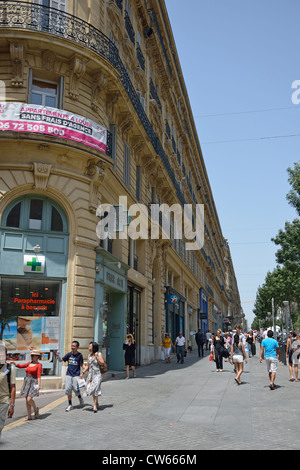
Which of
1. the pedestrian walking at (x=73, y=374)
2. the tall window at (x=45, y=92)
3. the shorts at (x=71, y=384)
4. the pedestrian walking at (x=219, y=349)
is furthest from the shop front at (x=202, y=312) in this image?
the shorts at (x=71, y=384)

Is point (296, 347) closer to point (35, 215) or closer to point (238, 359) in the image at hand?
point (238, 359)

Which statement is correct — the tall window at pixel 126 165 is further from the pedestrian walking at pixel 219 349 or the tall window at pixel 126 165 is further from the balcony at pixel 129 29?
the pedestrian walking at pixel 219 349

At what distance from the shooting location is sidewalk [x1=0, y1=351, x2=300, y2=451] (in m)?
7.12

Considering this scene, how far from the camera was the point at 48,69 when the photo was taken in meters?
14.9

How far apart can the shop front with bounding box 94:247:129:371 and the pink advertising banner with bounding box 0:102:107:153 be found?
4273mm

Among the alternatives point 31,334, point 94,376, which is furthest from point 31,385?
point 31,334

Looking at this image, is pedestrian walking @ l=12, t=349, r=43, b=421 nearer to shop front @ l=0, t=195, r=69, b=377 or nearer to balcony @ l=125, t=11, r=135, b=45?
shop front @ l=0, t=195, r=69, b=377

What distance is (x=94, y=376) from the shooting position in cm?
1013

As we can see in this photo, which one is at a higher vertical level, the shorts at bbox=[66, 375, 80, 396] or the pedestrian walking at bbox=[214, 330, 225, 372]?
the pedestrian walking at bbox=[214, 330, 225, 372]

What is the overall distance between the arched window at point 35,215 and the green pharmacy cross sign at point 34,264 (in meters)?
0.97

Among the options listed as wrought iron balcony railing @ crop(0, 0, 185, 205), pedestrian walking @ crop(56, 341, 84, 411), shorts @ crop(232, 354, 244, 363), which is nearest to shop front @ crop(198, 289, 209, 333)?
shorts @ crop(232, 354, 244, 363)

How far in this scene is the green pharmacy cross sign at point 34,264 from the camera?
13898 millimetres

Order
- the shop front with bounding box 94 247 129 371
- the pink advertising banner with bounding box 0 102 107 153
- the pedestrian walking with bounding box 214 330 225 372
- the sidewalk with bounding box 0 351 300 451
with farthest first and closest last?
the pedestrian walking with bounding box 214 330 225 372 → the shop front with bounding box 94 247 129 371 → the pink advertising banner with bounding box 0 102 107 153 → the sidewalk with bounding box 0 351 300 451
